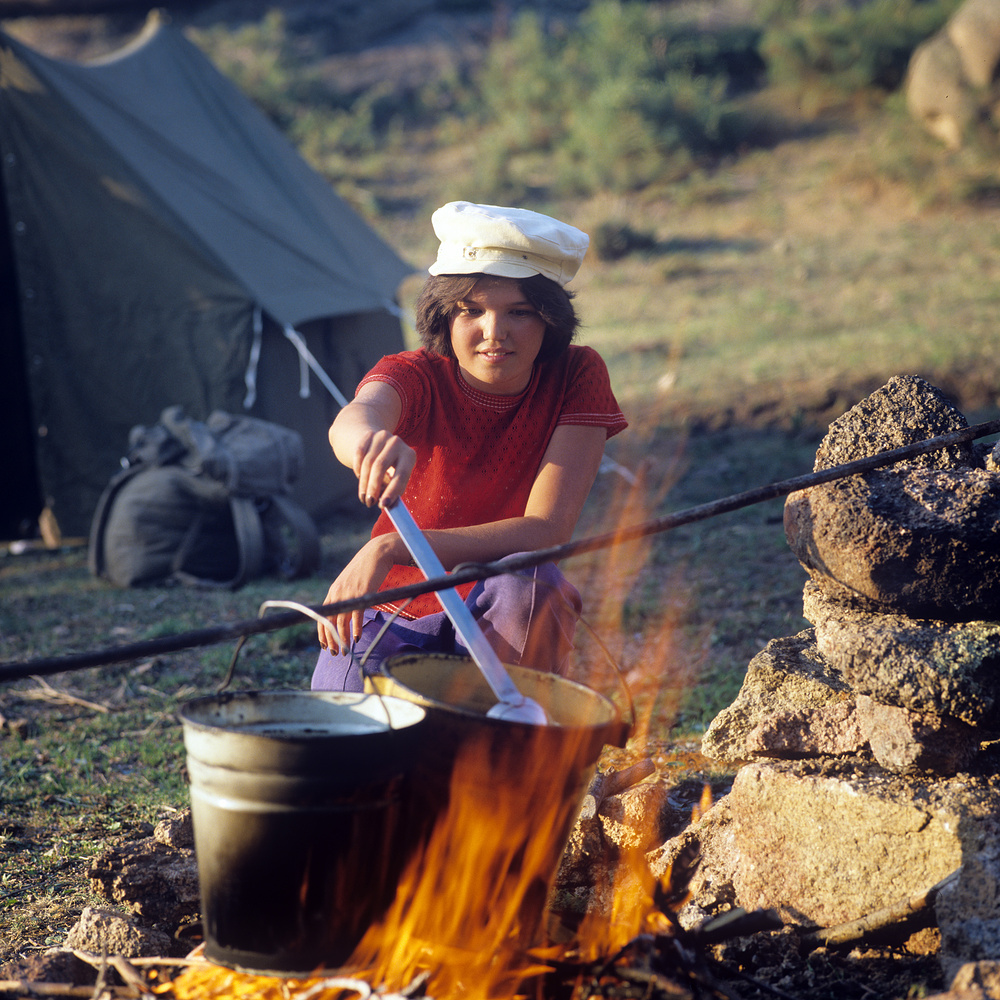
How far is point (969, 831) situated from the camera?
1670mm

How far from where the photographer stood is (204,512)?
18.9 feet

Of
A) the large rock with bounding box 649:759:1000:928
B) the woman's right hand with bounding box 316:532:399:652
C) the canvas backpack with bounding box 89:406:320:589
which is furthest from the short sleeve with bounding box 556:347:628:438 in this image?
the canvas backpack with bounding box 89:406:320:589

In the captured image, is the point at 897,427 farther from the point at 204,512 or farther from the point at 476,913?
the point at 204,512

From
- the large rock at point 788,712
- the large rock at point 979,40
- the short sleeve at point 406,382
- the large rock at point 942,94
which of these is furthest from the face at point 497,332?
the large rock at point 979,40

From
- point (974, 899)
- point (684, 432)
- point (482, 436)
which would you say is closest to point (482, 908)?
point (974, 899)

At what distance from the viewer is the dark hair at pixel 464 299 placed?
221 cm

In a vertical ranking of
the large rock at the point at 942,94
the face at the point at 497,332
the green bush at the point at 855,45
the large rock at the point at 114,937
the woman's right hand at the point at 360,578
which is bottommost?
the large rock at the point at 114,937

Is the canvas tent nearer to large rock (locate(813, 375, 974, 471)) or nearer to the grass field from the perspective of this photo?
the grass field

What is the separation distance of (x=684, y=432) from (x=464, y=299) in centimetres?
579

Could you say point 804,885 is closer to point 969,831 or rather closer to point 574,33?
point 969,831

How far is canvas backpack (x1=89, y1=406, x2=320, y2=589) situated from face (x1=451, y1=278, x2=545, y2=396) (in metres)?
→ 3.49

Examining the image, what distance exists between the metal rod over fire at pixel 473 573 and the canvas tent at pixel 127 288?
475cm

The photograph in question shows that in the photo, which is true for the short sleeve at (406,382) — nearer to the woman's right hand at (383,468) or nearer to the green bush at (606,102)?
the woman's right hand at (383,468)

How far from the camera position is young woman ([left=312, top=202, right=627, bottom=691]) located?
2055 millimetres
